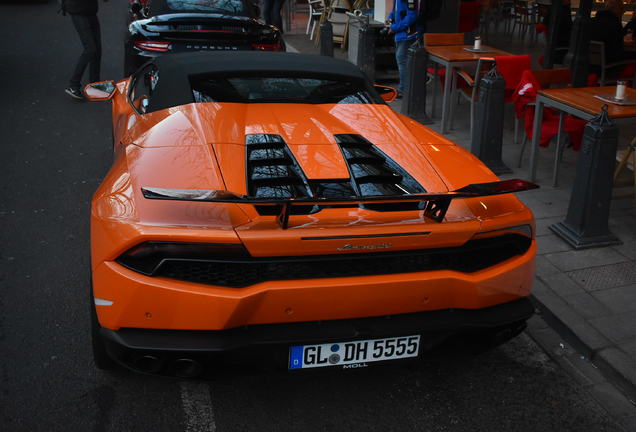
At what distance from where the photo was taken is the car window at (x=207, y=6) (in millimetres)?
8070

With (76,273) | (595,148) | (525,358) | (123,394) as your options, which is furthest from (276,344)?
(595,148)

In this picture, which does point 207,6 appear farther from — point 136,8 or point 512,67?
point 512,67

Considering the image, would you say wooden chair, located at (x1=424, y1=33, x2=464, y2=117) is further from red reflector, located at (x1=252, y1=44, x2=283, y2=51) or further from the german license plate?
the german license plate

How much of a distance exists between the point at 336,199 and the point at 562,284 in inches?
92.7

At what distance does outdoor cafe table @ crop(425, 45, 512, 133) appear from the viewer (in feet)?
24.1

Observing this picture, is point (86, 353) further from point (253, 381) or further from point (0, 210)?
point (0, 210)

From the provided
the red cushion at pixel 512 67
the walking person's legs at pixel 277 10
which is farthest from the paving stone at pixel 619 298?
the walking person's legs at pixel 277 10

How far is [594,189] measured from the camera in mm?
4453

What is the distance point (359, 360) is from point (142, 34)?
6010 mm

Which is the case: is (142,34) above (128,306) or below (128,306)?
above

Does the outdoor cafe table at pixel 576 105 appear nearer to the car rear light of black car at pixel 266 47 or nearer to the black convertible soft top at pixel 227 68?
the black convertible soft top at pixel 227 68

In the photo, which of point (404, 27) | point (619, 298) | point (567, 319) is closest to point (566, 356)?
point (567, 319)

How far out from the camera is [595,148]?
4.37 meters

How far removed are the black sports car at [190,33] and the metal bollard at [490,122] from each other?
117 inches
